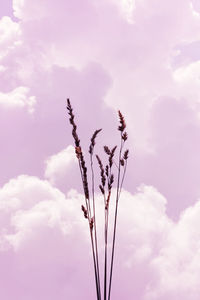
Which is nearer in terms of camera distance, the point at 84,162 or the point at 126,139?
the point at 84,162

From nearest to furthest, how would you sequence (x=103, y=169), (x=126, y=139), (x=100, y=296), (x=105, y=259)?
(x=105, y=259) → (x=100, y=296) → (x=103, y=169) → (x=126, y=139)

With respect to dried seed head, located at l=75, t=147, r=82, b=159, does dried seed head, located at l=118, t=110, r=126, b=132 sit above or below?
above

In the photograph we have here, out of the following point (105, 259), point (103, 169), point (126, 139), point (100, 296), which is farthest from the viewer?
point (126, 139)

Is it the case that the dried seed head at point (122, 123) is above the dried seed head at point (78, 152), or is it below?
above

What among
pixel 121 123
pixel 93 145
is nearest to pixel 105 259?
pixel 93 145

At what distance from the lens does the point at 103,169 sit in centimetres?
462

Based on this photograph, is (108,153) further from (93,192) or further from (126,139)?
(93,192)

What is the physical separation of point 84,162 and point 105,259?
→ 3.93 feet

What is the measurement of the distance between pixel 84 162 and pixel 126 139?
838mm

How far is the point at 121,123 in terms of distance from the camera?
16.1ft

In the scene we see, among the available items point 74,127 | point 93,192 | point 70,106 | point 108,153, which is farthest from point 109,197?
point 70,106

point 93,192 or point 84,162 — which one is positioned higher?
point 84,162

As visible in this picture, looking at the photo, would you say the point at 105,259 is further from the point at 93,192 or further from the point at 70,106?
the point at 70,106

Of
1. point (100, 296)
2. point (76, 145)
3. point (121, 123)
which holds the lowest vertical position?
point (100, 296)
